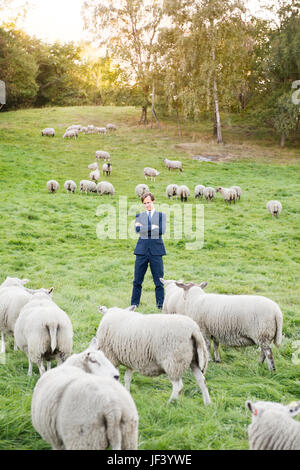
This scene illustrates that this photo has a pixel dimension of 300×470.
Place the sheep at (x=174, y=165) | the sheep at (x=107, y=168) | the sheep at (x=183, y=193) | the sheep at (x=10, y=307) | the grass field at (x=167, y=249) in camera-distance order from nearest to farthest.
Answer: the grass field at (x=167, y=249) → the sheep at (x=10, y=307) → the sheep at (x=183, y=193) → the sheep at (x=107, y=168) → the sheep at (x=174, y=165)

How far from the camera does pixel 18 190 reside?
737 inches

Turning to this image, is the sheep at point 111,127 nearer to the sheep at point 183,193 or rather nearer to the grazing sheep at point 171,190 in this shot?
the grazing sheep at point 171,190

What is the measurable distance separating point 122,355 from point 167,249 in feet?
27.4

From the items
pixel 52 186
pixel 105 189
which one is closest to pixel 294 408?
pixel 105 189

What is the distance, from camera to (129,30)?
124 ft

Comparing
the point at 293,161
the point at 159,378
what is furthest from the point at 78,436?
the point at 293,161

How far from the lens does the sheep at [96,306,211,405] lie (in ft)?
13.4

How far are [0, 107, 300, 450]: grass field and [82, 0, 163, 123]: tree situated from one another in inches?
252

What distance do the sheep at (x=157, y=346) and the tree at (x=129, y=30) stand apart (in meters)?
33.4

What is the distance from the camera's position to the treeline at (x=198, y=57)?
30.1 metres

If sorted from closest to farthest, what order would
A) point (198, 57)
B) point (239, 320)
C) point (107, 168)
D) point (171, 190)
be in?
point (239, 320) < point (171, 190) < point (107, 168) < point (198, 57)

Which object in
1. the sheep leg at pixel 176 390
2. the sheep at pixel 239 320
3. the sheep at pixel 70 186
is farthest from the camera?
the sheep at pixel 70 186

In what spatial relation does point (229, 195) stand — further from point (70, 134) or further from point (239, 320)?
point (70, 134)

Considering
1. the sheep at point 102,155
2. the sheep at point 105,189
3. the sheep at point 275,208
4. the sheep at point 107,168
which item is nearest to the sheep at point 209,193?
the sheep at point 275,208
